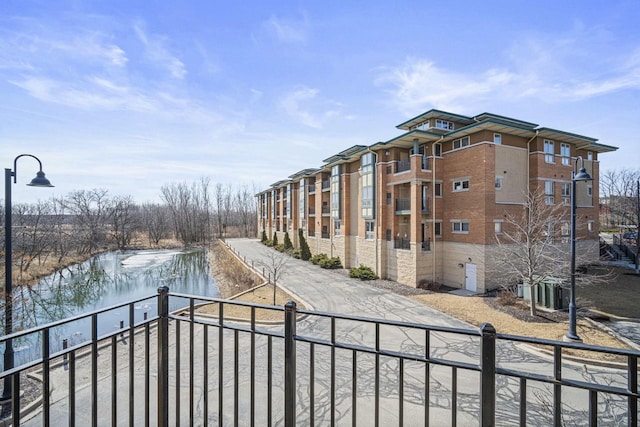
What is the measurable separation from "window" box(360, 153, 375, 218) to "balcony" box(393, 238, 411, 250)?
8.13ft

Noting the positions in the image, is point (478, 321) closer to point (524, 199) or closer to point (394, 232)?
point (394, 232)

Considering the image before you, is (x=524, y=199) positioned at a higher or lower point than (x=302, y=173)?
lower

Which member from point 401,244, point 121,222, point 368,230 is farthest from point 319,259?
point 121,222

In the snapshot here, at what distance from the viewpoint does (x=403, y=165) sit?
61.0 ft

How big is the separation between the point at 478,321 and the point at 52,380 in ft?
43.6

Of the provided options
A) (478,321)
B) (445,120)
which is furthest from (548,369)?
(445,120)

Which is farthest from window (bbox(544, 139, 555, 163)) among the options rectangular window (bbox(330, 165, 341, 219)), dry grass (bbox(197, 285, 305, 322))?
dry grass (bbox(197, 285, 305, 322))

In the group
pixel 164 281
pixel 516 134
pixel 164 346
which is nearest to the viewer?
pixel 164 346

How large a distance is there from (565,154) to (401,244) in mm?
11942

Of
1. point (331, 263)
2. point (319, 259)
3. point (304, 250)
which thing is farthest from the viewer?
point (304, 250)

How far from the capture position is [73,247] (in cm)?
3650

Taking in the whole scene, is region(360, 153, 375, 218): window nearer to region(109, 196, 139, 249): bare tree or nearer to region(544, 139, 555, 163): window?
region(544, 139, 555, 163): window

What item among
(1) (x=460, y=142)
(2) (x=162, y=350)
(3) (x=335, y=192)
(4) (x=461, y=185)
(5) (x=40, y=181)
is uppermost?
(1) (x=460, y=142)

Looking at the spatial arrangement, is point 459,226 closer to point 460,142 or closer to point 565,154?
point 460,142
